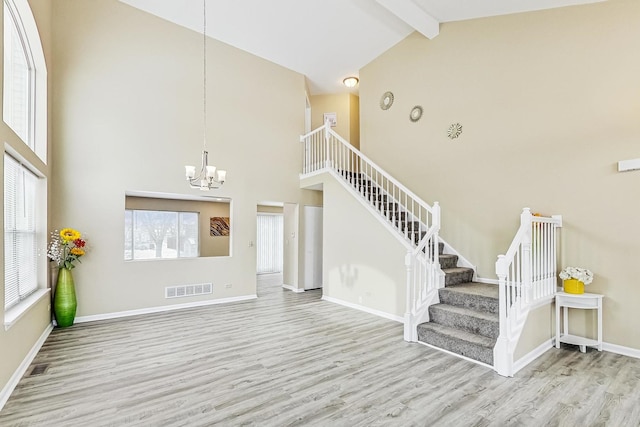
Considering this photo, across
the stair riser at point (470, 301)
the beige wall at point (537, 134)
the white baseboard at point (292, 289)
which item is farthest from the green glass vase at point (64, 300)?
the beige wall at point (537, 134)

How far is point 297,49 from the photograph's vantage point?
705 centimetres

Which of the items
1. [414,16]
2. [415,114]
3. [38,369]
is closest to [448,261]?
[415,114]

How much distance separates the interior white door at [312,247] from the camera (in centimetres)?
788

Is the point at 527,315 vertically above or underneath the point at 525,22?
underneath

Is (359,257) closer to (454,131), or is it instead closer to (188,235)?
(454,131)

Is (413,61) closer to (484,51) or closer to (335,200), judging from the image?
(484,51)

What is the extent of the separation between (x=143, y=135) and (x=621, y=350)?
7625 mm

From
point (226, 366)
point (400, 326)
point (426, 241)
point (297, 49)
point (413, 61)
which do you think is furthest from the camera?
point (297, 49)

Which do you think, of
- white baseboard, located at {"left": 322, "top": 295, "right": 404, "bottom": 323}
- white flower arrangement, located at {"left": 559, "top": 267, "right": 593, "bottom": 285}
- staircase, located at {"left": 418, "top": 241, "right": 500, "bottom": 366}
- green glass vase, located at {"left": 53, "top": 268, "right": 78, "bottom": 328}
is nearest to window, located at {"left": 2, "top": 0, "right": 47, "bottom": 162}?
green glass vase, located at {"left": 53, "top": 268, "right": 78, "bottom": 328}

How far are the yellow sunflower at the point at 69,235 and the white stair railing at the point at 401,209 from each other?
444 cm

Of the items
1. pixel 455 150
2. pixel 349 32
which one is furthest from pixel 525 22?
pixel 349 32

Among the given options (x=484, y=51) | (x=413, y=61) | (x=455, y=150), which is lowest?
(x=455, y=150)

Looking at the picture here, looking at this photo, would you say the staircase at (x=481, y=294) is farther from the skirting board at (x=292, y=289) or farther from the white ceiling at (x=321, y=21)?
the white ceiling at (x=321, y=21)

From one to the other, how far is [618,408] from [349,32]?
690 cm
